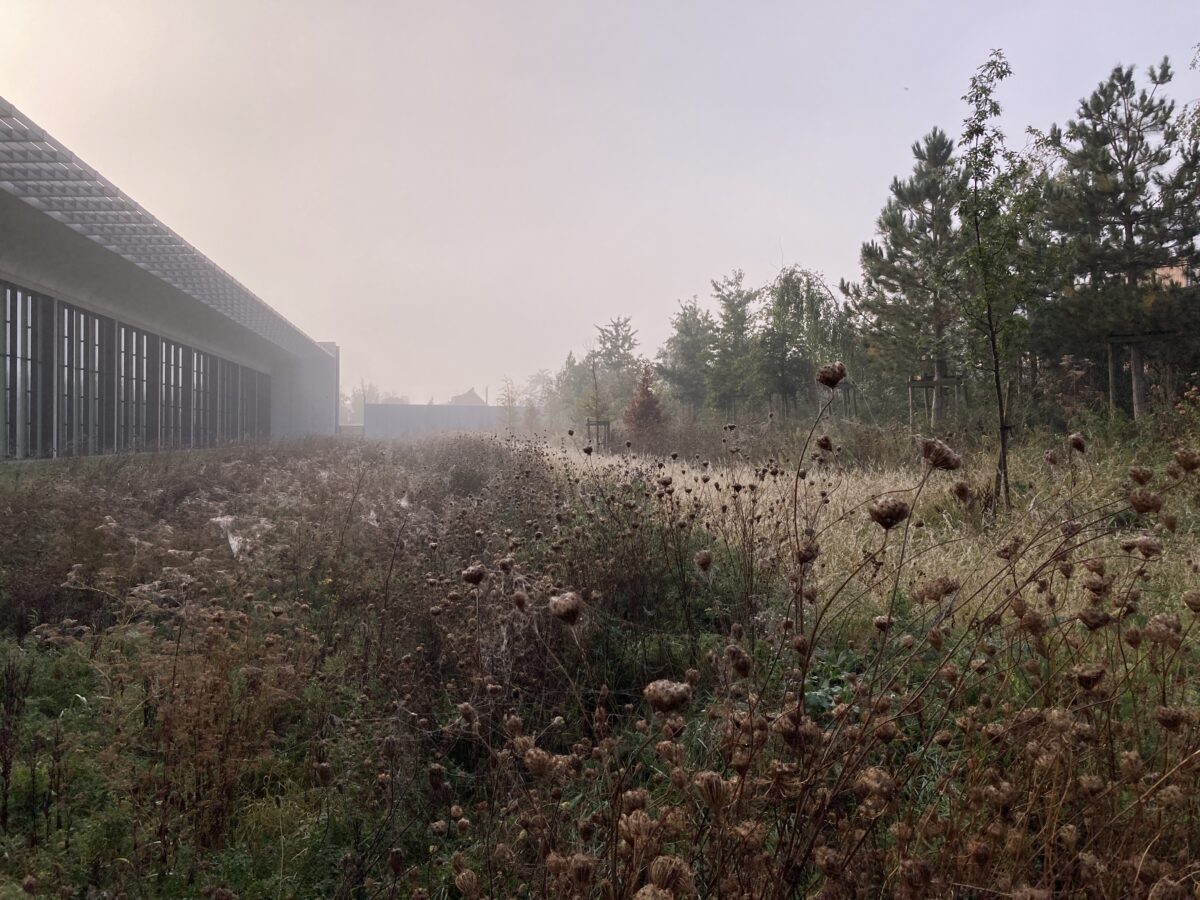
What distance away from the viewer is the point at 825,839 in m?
2.21

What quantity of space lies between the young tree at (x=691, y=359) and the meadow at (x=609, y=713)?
2718 centimetres

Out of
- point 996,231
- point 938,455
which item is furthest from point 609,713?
point 996,231

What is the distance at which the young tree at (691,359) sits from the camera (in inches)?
1344

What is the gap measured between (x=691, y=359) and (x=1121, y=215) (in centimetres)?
1949

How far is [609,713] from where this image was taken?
3.48 meters

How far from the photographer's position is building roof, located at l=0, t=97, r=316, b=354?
40.8 ft

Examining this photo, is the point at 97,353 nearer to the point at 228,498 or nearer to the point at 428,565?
the point at 228,498

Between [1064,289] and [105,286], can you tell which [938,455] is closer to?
[1064,289]

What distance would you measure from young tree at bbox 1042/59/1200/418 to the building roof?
19.5m

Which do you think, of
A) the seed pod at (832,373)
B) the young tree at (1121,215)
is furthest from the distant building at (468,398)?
the seed pod at (832,373)

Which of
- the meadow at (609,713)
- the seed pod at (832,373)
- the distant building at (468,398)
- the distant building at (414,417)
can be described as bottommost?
the meadow at (609,713)

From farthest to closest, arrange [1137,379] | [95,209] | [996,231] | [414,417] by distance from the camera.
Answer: [414,417] → [95,209] → [1137,379] → [996,231]

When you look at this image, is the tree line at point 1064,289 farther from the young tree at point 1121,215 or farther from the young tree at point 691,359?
the young tree at point 691,359

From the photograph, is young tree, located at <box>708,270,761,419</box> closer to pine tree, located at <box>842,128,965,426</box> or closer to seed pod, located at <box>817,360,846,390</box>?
pine tree, located at <box>842,128,965,426</box>
